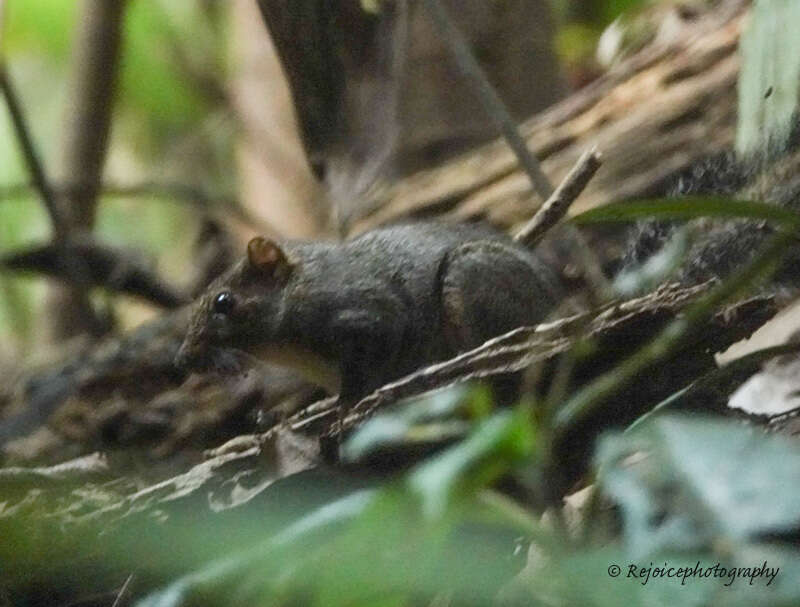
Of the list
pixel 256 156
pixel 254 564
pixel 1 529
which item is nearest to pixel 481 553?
pixel 254 564

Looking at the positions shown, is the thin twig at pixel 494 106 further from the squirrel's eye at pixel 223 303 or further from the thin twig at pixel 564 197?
the squirrel's eye at pixel 223 303

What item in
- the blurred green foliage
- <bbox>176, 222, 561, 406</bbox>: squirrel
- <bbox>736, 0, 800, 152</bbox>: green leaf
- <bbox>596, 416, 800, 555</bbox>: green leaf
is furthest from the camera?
the blurred green foliage

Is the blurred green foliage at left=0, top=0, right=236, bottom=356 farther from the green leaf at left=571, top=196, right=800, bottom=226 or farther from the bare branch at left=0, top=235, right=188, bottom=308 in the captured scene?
the green leaf at left=571, top=196, right=800, bottom=226

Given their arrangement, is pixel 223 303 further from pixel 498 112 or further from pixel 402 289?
pixel 498 112

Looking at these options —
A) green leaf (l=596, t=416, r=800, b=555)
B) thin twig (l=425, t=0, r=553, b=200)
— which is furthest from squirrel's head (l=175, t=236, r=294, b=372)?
green leaf (l=596, t=416, r=800, b=555)

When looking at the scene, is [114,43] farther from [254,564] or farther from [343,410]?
[254,564]

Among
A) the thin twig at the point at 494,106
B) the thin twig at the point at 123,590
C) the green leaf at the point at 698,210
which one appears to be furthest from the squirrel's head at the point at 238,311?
the green leaf at the point at 698,210

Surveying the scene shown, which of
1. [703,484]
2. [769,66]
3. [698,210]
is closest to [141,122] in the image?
Result: [769,66]
